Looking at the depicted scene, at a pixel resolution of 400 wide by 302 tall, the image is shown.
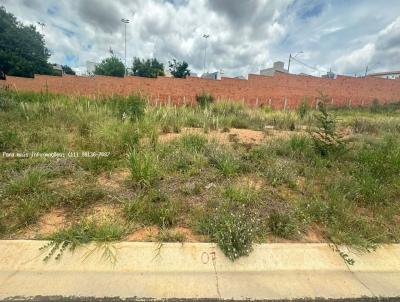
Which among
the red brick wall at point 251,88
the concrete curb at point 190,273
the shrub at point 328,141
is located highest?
the red brick wall at point 251,88

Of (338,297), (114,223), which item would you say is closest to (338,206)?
(338,297)

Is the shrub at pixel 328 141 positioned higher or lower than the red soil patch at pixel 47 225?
higher

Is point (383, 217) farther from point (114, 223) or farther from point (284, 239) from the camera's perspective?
point (114, 223)

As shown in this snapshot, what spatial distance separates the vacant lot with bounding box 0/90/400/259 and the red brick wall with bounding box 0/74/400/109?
12.7 metres

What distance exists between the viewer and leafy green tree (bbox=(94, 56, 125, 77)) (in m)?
40.7

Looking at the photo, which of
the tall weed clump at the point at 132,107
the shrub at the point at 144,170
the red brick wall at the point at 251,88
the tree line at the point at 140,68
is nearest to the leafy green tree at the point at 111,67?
the tree line at the point at 140,68

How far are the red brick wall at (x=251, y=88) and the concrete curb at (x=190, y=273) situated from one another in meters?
15.2

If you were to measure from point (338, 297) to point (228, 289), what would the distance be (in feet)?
3.05

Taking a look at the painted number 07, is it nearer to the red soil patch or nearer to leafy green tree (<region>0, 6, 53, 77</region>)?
the red soil patch

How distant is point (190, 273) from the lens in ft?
6.75

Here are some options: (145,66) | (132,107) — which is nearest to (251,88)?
(132,107)

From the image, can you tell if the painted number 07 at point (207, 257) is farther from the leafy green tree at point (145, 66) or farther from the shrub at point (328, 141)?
the leafy green tree at point (145, 66)

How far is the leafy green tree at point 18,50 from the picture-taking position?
2977 cm

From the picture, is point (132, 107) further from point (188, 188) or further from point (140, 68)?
point (140, 68)
